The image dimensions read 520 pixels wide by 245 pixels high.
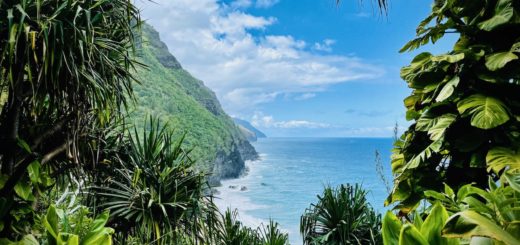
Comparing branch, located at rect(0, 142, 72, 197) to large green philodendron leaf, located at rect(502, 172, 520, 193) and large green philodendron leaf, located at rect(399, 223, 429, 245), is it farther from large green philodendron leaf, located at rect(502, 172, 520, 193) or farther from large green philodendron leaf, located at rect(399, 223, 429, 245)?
large green philodendron leaf, located at rect(502, 172, 520, 193)

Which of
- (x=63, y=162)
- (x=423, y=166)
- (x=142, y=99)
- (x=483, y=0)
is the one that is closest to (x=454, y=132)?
(x=423, y=166)

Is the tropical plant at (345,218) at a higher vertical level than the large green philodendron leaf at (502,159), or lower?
lower

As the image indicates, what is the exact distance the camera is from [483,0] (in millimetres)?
1677

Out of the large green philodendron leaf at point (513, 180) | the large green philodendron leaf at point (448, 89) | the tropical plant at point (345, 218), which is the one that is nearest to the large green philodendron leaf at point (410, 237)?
the large green philodendron leaf at point (513, 180)

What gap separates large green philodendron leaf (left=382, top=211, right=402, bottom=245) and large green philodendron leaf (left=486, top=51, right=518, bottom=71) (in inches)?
39.9

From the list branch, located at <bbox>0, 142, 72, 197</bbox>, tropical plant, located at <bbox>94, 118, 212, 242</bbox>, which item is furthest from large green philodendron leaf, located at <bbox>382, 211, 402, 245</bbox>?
tropical plant, located at <bbox>94, 118, 212, 242</bbox>

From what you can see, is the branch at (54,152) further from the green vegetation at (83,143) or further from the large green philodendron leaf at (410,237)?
the large green philodendron leaf at (410,237)

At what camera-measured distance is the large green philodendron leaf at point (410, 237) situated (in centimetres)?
82

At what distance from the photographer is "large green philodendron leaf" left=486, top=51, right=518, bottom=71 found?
1475 millimetres

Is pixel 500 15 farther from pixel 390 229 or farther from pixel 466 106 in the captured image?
pixel 390 229

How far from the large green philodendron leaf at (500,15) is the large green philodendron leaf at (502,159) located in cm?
55

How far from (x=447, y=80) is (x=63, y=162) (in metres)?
2.56

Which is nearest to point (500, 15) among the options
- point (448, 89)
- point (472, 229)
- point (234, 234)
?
point (448, 89)

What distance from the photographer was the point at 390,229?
0.93 metres
